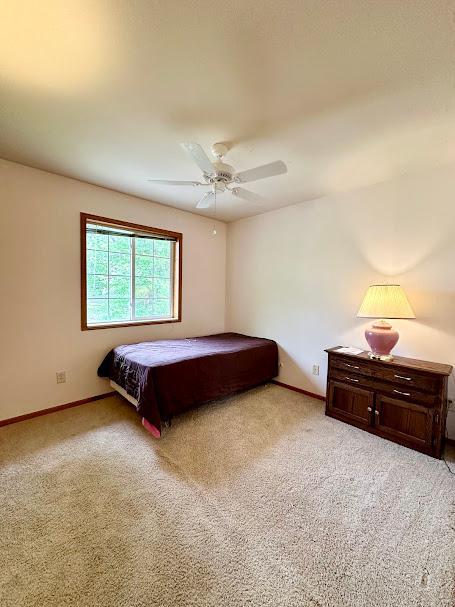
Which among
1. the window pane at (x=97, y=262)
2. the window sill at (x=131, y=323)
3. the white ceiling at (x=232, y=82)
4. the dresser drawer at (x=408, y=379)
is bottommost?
the dresser drawer at (x=408, y=379)

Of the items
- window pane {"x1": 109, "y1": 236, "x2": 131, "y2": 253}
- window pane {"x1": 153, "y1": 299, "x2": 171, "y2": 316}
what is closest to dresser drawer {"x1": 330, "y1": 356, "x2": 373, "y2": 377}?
window pane {"x1": 153, "y1": 299, "x2": 171, "y2": 316}

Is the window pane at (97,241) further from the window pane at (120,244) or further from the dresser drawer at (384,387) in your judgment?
the dresser drawer at (384,387)

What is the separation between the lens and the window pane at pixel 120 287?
129 inches

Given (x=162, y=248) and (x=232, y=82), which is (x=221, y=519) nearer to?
(x=232, y=82)

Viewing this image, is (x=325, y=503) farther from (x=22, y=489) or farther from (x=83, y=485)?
(x=22, y=489)

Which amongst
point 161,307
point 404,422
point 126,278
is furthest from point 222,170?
point 404,422

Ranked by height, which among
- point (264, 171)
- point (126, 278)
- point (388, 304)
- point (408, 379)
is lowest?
point (408, 379)

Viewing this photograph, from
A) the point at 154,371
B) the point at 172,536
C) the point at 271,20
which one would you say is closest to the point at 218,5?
the point at 271,20

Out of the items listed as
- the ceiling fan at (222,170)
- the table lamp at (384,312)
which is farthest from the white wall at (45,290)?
the table lamp at (384,312)

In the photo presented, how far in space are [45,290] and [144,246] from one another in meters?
1.30

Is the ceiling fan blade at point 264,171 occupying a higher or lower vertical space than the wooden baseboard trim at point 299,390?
higher

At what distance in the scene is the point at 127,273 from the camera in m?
3.42

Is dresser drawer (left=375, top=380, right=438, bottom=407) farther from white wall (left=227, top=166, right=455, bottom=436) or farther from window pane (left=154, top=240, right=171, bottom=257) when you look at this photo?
window pane (left=154, top=240, right=171, bottom=257)

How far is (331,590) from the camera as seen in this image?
45.6 inches
